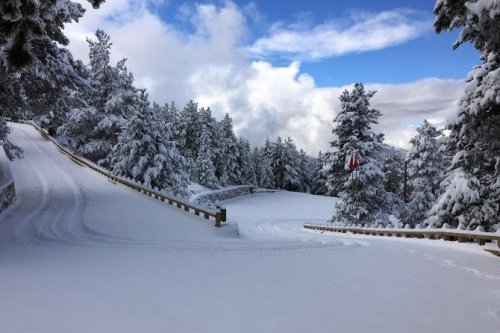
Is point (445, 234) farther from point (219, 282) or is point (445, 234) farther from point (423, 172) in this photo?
point (423, 172)

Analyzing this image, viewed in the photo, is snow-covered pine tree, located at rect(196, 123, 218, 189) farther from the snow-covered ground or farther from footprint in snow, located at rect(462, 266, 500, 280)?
footprint in snow, located at rect(462, 266, 500, 280)

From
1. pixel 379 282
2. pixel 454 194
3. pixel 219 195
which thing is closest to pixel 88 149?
pixel 219 195

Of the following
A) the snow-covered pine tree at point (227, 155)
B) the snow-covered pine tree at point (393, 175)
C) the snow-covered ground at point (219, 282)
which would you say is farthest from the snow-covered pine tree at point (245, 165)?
the snow-covered ground at point (219, 282)

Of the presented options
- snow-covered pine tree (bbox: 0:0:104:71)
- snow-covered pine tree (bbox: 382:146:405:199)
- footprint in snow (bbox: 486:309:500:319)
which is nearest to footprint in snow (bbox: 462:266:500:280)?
footprint in snow (bbox: 486:309:500:319)

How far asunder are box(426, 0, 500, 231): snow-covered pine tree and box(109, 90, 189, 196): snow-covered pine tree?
19.2 metres

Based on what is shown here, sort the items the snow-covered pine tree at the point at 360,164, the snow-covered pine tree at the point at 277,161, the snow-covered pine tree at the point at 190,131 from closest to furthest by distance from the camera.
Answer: the snow-covered pine tree at the point at 360,164, the snow-covered pine tree at the point at 190,131, the snow-covered pine tree at the point at 277,161

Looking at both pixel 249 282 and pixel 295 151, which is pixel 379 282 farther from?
pixel 295 151

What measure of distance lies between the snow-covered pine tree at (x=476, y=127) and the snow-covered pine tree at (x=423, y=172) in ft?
58.1

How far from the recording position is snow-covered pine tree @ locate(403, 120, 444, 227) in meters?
34.8

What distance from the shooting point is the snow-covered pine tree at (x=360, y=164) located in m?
29.3

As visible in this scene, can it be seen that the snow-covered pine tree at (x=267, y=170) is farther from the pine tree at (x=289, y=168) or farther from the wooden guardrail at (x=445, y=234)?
the wooden guardrail at (x=445, y=234)

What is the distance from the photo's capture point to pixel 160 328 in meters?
5.13

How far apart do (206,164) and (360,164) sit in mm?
32280

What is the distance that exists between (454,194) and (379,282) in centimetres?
951
